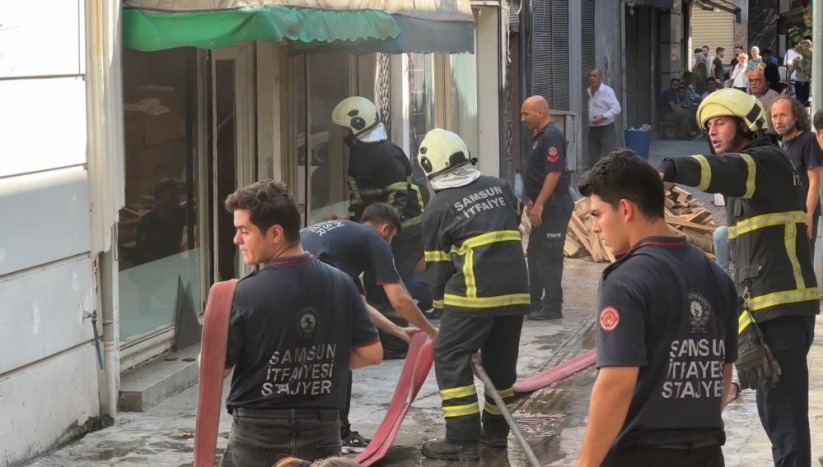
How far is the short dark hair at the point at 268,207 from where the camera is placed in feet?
15.6

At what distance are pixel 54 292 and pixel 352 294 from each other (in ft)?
10.5

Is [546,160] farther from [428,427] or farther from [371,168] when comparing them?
[428,427]

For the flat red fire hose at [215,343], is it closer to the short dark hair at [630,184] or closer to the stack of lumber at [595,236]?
the short dark hair at [630,184]

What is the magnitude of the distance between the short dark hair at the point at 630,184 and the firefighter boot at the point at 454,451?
12.0 ft

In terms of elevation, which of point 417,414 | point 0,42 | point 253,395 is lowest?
point 417,414

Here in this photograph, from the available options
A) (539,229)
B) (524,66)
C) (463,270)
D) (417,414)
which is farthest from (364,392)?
(524,66)

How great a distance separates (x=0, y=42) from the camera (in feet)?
23.3

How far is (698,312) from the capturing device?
4.10 metres

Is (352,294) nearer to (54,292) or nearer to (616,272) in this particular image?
(616,272)

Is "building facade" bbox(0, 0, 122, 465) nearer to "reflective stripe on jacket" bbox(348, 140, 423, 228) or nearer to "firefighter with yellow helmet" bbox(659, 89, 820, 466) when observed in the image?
"reflective stripe on jacket" bbox(348, 140, 423, 228)

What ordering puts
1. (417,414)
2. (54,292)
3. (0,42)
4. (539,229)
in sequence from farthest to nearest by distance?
(539,229)
(417,414)
(54,292)
(0,42)

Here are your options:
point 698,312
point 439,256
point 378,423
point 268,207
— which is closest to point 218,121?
point 378,423

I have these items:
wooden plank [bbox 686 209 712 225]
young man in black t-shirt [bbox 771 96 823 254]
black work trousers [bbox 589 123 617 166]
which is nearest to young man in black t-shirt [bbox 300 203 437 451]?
young man in black t-shirt [bbox 771 96 823 254]

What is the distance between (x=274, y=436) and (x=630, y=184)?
5.05 feet
